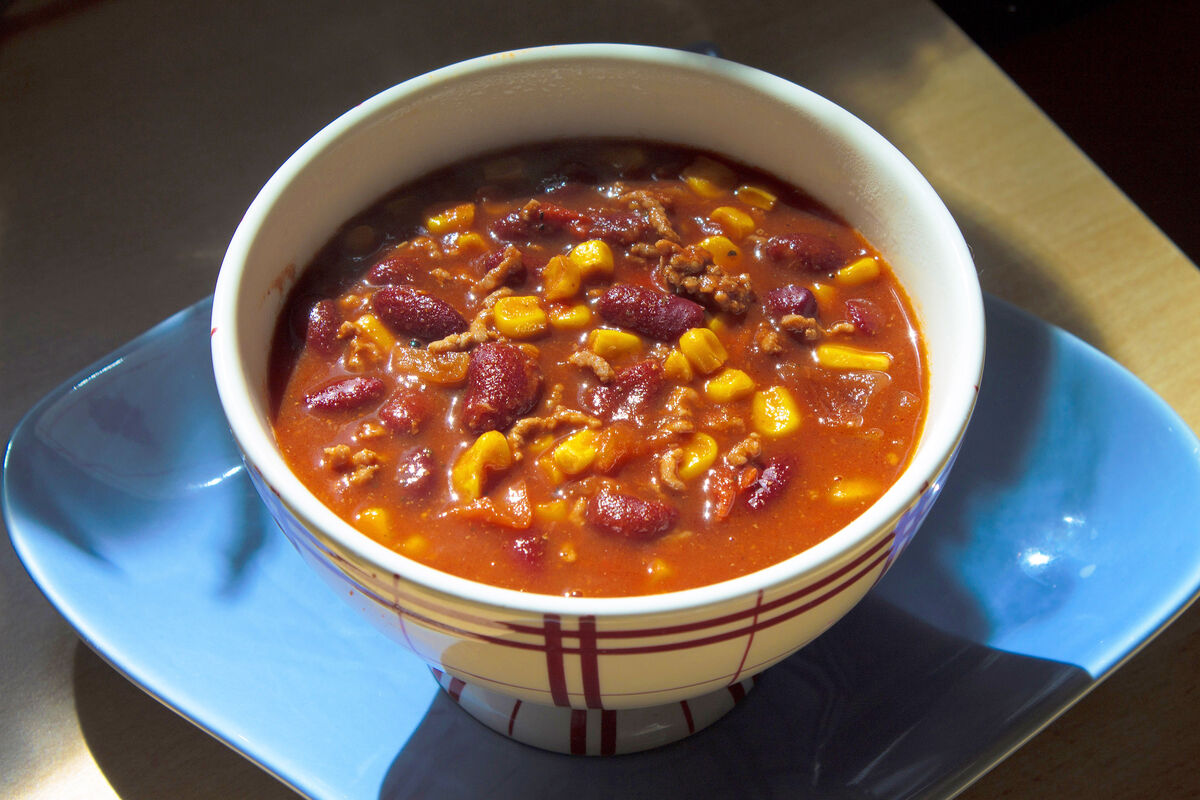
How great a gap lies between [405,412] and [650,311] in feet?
1.26

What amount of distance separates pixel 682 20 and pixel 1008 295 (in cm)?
109

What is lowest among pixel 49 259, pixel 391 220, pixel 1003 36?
pixel 1003 36

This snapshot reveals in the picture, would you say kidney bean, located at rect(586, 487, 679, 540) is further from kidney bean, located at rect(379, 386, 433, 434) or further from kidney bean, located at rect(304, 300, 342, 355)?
kidney bean, located at rect(304, 300, 342, 355)

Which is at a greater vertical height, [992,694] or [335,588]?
[335,588]

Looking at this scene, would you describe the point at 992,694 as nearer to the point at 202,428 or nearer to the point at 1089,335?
the point at 1089,335

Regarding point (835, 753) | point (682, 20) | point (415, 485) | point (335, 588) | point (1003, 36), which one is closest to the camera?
point (335, 588)

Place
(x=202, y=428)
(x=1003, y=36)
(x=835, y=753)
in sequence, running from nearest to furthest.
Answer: (x=835, y=753)
(x=202, y=428)
(x=1003, y=36)

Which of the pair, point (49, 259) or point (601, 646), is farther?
point (49, 259)

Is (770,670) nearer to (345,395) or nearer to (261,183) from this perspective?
(345,395)

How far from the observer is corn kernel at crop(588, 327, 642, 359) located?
171 centimetres

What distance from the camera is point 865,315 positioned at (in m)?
1.75

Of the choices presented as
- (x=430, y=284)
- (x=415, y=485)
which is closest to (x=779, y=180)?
(x=430, y=284)

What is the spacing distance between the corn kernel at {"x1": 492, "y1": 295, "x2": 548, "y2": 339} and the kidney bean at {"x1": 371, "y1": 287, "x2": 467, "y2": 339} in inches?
2.6

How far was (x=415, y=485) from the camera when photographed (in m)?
1.54
